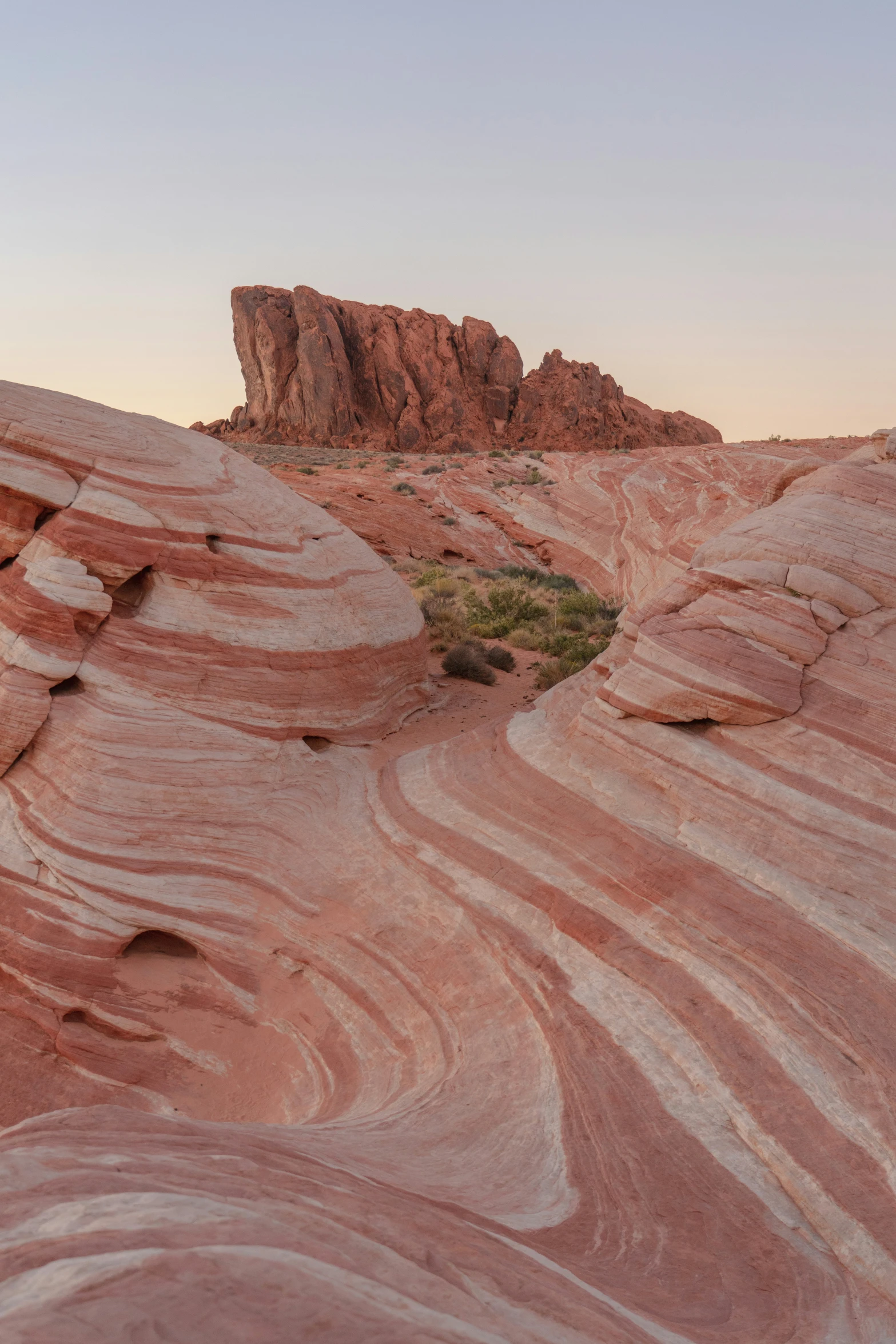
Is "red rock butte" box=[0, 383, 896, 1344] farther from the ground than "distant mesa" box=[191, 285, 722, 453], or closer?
closer

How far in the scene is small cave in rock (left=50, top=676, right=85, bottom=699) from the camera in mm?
8438

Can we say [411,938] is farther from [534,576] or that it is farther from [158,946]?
[534,576]

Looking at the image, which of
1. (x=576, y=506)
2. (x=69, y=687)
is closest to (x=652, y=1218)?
(x=69, y=687)

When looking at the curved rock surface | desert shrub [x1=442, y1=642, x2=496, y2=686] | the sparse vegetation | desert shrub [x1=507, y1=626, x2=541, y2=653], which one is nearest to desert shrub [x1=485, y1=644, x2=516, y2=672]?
desert shrub [x1=442, y1=642, x2=496, y2=686]

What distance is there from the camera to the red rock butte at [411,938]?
2816 millimetres

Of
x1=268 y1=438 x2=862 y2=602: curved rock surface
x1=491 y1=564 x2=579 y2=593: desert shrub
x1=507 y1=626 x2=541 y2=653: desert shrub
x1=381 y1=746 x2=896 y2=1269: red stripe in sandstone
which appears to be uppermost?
x1=268 y1=438 x2=862 y2=602: curved rock surface

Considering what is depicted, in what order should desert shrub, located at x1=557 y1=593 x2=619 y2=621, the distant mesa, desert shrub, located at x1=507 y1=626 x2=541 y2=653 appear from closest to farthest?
desert shrub, located at x1=507 y1=626 x2=541 y2=653 < desert shrub, located at x1=557 y1=593 x2=619 y2=621 < the distant mesa

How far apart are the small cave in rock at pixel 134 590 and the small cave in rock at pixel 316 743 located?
7.54 feet

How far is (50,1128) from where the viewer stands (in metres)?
3.27

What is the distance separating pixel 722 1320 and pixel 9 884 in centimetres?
683

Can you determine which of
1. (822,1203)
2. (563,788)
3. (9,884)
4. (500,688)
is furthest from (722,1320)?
(500,688)

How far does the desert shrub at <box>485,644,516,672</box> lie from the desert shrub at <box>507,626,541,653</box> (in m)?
1.19

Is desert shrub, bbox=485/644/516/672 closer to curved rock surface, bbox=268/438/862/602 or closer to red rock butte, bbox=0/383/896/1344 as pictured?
red rock butte, bbox=0/383/896/1344

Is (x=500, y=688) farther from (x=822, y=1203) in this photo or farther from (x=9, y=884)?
(x=822, y=1203)
